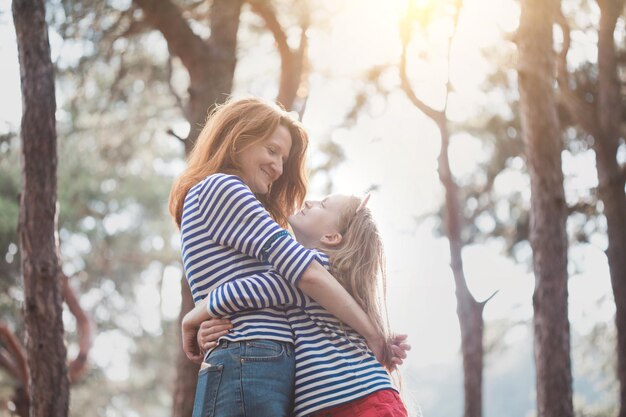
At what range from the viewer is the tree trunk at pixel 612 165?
31.9 feet

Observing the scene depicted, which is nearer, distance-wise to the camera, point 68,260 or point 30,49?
point 30,49

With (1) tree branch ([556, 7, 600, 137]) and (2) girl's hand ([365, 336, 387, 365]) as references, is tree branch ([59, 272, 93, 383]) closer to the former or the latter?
(1) tree branch ([556, 7, 600, 137])

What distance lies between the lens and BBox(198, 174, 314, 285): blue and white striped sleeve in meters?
2.47

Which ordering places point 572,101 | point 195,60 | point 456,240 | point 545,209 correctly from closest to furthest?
point 195,60
point 545,209
point 456,240
point 572,101

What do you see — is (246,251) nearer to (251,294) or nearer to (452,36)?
(251,294)

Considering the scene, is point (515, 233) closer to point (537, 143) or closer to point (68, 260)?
point (537, 143)

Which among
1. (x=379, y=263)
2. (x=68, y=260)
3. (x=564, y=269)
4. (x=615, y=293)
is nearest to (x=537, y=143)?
(x=564, y=269)

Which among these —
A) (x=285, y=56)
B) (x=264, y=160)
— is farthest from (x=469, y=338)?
(x=264, y=160)

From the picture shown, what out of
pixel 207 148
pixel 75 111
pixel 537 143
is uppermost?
pixel 75 111

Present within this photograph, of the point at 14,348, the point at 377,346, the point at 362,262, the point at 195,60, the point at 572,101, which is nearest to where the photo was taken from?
the point at 377,346

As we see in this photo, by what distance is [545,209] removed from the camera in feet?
24.3

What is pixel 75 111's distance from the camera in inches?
420

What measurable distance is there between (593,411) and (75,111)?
9491 millimetres

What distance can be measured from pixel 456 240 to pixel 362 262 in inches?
281
